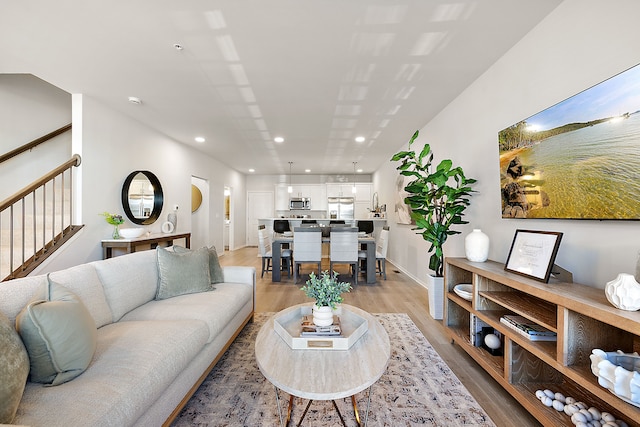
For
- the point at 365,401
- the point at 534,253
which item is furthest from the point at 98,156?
the point at 534,253

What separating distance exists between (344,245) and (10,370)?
12.7ft

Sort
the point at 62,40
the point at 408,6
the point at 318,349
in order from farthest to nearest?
the point at 62,40 < the point at 408,6 < the point at 318,349

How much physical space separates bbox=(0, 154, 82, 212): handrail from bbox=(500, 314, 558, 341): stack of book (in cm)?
420

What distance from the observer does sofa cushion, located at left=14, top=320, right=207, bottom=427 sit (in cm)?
95

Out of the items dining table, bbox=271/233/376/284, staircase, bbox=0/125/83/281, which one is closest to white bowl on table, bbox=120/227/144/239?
staircase, bbox=0/125/83/281

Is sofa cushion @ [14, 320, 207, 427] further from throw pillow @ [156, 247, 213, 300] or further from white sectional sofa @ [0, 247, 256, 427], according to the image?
throw pillow @ [156, 247, 213, 300]

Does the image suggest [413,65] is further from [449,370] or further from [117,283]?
[117,283]

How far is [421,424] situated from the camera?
1533 mm

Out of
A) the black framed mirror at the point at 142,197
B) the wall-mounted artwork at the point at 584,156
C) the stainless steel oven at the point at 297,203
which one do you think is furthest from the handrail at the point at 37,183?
the stainless steel oven at the point at 297,203

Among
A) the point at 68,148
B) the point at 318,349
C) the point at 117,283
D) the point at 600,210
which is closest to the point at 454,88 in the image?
the point at 600,210

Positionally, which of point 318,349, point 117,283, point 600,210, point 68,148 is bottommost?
point 318,349

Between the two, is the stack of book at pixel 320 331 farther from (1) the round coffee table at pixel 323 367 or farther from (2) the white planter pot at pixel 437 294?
(2) the white planter pot at pixel 437 294

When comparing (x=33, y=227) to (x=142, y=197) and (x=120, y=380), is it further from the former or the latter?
(x=120, y=380)

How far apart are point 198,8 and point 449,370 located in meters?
3.25
